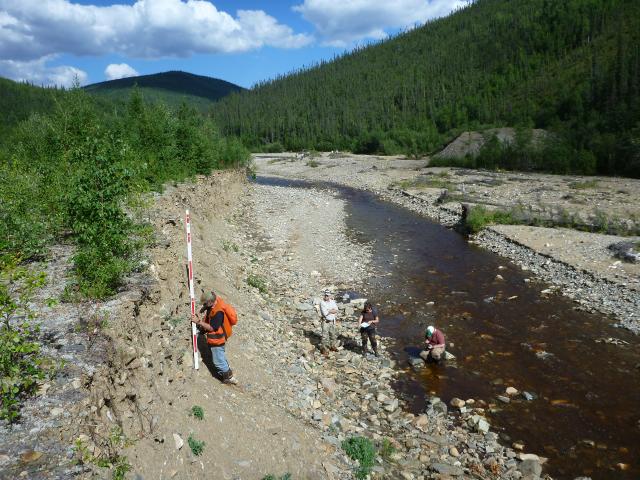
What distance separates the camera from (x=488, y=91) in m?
116

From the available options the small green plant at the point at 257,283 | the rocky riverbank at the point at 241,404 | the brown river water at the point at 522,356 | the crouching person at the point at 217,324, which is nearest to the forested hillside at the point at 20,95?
the small green plant at the point at 257,283

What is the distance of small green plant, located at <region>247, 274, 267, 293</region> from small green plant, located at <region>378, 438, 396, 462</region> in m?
9.23

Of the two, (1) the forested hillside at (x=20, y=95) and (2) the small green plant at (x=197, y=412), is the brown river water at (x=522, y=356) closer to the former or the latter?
(2) the small green plant at (x=197, y=412)

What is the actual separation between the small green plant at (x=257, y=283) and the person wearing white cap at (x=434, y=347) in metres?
7.14

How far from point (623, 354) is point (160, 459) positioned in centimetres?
1413

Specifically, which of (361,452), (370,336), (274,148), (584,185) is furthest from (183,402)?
(274,148)

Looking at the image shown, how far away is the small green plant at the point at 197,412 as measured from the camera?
7.89 meters

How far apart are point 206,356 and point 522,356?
10.1 meters

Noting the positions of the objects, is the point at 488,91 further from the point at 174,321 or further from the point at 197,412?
the point at 197,412

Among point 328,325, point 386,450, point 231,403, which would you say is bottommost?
point 386,450

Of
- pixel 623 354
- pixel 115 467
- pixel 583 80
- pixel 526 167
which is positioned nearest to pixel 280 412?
pixel 115 467

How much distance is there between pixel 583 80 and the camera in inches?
3428

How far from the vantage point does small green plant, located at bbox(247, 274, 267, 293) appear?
17922mm

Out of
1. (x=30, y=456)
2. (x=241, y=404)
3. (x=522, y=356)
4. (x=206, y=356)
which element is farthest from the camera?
(x=522, y=356)
